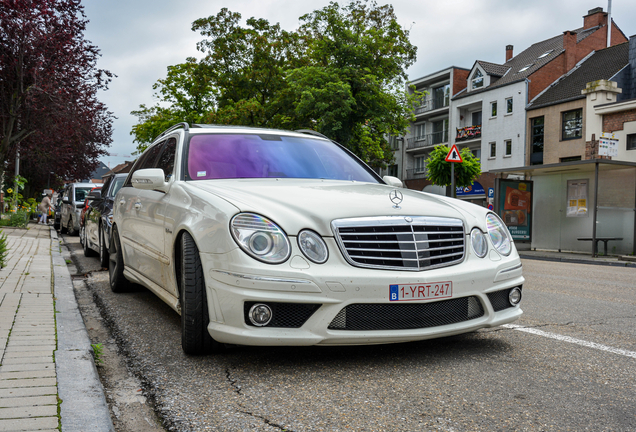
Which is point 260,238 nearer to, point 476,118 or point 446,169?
point 446,169

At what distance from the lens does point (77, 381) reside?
3.05m

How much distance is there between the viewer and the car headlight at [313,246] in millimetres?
3252

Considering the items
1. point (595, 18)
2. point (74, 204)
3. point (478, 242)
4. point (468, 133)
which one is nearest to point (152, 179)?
point (478, 242)

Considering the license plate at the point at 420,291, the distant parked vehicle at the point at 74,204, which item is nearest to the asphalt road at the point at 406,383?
the license plate at the point at 420,291

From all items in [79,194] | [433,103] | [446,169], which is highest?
[433,103]

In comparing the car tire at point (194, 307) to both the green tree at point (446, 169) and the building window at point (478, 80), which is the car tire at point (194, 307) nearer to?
the green tree at point (446, 169)

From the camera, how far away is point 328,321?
3223 millimetres

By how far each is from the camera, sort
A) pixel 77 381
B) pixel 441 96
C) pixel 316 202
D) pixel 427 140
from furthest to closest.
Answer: pixel 427 140
pixel 441 96
pixel 316 202
pixel 77 381

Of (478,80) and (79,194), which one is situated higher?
(478,80)

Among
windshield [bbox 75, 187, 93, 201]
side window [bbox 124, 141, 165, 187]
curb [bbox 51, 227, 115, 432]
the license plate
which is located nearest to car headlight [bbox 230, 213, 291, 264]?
the license plate

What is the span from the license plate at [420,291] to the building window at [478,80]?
4006 centimetres

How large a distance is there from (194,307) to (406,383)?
1.28 m

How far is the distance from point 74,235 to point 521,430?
18646 mm

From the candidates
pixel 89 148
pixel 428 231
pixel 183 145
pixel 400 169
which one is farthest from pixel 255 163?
pixel 400 169
